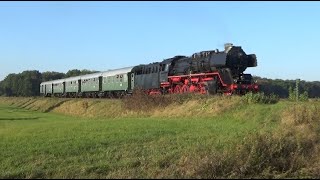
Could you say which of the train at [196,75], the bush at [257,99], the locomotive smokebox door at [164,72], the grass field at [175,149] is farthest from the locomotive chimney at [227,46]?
the grass field at [175,149]

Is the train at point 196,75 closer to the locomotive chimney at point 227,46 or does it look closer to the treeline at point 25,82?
the locomotive chimney at point 227,46

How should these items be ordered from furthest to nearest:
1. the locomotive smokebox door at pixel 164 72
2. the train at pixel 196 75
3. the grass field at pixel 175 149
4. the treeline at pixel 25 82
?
the treeline at pixel 25 82 < the locomotive smokebox door at pixel 164 72 < the train at pixel 196 75 < the grass field at pixel 175 149

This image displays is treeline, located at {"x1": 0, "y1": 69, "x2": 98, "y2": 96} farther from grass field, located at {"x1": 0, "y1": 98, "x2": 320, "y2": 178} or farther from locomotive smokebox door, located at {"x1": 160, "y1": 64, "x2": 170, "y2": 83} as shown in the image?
grass field, located at {"x1": 0, "y1": 98, "x2": 320, "y2": 178}

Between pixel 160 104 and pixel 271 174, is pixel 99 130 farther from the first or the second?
pixel 160 104

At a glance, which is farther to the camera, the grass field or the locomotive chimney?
the locomotive chimney

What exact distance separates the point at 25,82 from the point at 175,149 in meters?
132

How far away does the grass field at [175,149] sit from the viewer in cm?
1143

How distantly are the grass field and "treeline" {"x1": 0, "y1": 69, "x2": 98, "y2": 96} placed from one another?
4775 inches

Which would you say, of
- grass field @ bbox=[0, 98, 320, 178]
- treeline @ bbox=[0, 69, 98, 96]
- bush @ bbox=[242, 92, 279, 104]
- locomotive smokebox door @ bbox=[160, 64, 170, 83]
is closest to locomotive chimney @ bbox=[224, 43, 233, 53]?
locomotive smokebox door @ bbox=[160, 64, 170, 83]

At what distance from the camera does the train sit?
29.2 m

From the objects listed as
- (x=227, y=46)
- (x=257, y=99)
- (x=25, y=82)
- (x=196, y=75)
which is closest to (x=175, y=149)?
(x=257, y=99)

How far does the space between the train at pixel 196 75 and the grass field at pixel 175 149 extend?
9.06 m

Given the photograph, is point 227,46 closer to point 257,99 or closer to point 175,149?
point 257,99

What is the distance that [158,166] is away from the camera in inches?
470
